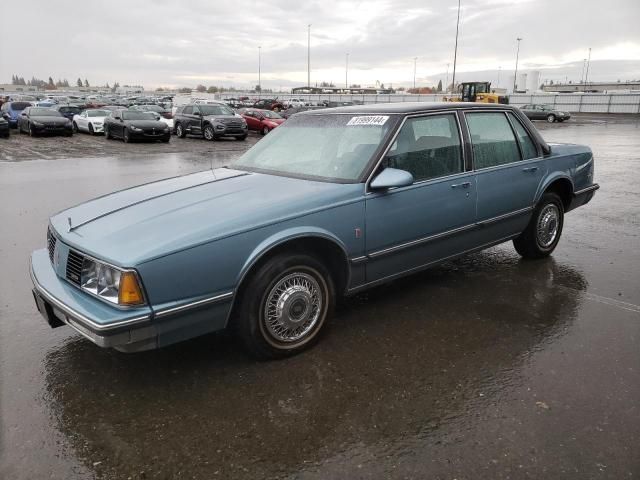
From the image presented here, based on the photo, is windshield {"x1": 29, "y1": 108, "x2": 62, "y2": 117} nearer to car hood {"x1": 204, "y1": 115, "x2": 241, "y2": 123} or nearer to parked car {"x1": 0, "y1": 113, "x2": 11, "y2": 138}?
parked car {"x1": 0, "y1": 113, "x2": 11, "y2": 138}

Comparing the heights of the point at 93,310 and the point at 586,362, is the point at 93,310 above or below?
above

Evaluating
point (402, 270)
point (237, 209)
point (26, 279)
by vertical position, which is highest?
point (237, 209)

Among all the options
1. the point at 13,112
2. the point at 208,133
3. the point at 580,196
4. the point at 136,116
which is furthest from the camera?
the point at 13,112

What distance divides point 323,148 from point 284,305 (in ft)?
4.72

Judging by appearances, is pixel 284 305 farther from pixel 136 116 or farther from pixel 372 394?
pixel 136 116

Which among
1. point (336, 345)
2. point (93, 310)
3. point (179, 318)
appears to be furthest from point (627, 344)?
point (93, 310)

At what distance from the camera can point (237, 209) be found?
126 inches

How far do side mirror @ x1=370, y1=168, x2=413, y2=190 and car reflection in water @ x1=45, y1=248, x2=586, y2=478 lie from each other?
112 cm

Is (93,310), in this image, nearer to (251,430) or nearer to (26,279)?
(251,430)

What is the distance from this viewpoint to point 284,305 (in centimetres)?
330

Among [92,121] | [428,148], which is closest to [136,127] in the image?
[92,121]

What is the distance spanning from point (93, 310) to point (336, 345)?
5.41ft

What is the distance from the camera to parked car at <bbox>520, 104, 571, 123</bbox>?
3806 cm

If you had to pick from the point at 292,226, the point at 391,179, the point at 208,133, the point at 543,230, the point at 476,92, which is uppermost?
the point at 476,92
